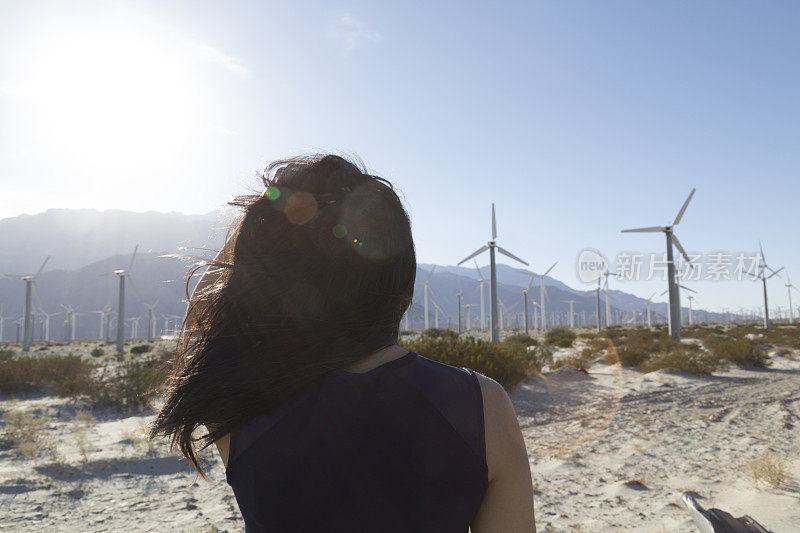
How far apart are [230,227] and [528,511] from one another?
127cm

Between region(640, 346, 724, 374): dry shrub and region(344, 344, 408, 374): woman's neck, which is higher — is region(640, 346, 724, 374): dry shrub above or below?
below

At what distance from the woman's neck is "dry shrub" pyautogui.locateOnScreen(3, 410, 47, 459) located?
24.9ft

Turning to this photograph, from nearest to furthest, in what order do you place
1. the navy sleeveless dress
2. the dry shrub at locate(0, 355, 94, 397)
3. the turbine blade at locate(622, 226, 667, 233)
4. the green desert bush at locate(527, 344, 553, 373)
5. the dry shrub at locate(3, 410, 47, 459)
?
the navy sleeveless dress → the dry shrub at locate(3, 410, 47, 459) → the dry shrub at locate(0, 355, 94, 397) → the green desert bush at locate(527, 344, 553, 373) → the turbine blade at locate(622, 226, 667, 233)

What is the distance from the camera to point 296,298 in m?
1.29

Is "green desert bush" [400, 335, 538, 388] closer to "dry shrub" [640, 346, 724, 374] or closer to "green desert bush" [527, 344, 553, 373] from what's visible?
"green desert bush" [527, 344, 553, 373]

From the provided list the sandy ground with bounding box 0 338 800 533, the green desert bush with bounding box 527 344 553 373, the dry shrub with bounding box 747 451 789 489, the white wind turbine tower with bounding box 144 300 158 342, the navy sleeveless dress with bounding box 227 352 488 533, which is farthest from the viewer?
the white wind turbine tower with bounding box 144 300 158 342

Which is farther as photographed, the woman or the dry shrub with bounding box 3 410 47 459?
the dry shrub with bounding box 3 410 47 459

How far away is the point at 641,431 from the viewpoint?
800 cm

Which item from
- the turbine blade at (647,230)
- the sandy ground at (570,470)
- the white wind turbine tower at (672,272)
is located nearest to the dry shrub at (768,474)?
the sandy ground at (570,470)

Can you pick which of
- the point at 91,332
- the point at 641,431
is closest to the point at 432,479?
the point at 641,431

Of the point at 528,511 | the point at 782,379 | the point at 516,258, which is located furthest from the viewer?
the point at 516,258

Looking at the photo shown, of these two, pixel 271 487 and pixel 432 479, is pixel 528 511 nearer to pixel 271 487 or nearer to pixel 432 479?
pixel 432 479

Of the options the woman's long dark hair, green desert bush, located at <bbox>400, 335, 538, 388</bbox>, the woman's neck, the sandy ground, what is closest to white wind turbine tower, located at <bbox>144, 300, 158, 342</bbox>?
green desert bush, located at <bbox>400, 335, 538, 388</bbox>

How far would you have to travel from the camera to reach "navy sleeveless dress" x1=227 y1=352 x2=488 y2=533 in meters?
1.10
